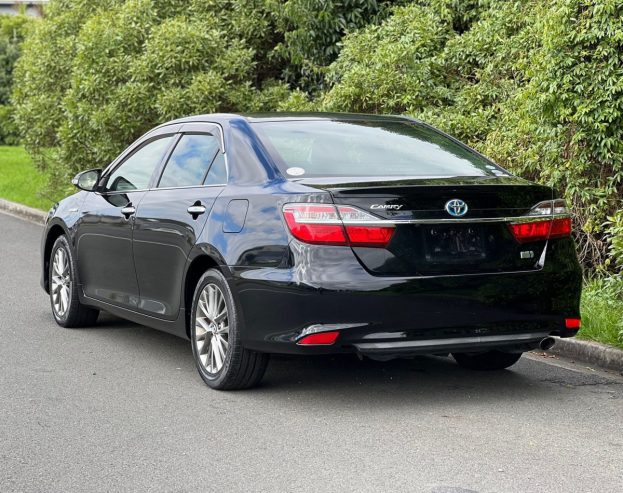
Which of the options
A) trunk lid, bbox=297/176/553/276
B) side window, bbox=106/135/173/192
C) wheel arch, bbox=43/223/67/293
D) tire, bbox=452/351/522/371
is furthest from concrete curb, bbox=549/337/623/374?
wheel arch, bbox=43/223/67/293

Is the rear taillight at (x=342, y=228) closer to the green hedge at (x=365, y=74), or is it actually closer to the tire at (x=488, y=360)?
the tire at (x=488, y=360)

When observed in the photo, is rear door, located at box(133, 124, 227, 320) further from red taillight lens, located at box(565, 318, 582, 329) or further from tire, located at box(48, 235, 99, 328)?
red taillight lens, located at box(565, 318, 582, 329)

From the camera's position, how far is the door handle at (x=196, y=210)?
267 inches

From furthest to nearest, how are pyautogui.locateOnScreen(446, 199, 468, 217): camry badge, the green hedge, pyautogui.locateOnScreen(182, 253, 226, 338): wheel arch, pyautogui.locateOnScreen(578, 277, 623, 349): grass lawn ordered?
the green hedge < pyautogui.locateOnScreen(578, 277, 623, 349): grass lawn < pyautogui.locateOnScreen(182, 253, 226, 338): wheel arch < pyautogui.locateOnScreen(446, 199, 468, 217): camry badge

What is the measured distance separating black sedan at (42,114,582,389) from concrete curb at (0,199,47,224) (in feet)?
35.6

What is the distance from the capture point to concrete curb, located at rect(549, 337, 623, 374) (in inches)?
290

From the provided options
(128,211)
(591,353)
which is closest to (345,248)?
(128,211)

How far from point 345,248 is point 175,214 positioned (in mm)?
1521

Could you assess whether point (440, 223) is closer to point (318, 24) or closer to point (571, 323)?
point (571, 323)

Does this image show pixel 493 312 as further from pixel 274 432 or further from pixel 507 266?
pixel 274 432

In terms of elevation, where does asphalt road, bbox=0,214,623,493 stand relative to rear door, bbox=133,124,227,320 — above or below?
below

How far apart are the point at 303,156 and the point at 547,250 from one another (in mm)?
1451

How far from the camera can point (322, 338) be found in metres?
5.95

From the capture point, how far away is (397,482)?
4883 mm
